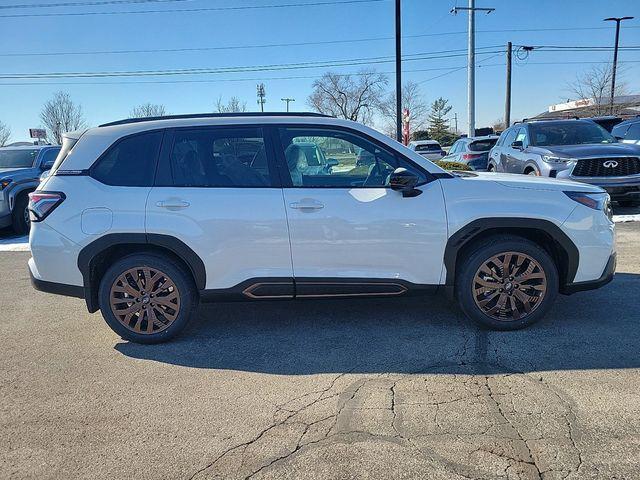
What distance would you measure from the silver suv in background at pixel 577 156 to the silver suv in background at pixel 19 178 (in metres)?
9.78

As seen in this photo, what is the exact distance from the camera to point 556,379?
335cm

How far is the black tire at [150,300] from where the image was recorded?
4.07 m

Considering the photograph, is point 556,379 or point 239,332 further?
point 239,332

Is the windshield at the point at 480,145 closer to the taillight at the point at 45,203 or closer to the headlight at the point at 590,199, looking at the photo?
the headlight at the point at 590,199

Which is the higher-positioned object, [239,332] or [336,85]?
[336,85]

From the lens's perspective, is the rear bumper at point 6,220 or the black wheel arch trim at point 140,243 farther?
the rear bumper at point 6,220

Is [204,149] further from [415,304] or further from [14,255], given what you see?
[14,255]

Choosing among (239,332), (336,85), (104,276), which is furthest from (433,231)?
(336,85)

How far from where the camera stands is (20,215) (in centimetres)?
1011

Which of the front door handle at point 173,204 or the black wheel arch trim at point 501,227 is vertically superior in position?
the front door handle at point 173,204

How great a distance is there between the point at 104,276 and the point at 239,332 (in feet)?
4.01

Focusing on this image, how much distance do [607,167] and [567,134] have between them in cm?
139

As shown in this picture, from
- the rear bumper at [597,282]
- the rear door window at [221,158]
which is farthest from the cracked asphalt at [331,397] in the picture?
the rear door window at [221,158]

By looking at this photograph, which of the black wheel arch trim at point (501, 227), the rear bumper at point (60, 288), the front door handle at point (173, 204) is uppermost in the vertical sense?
the front door handle at point (173, 204)
